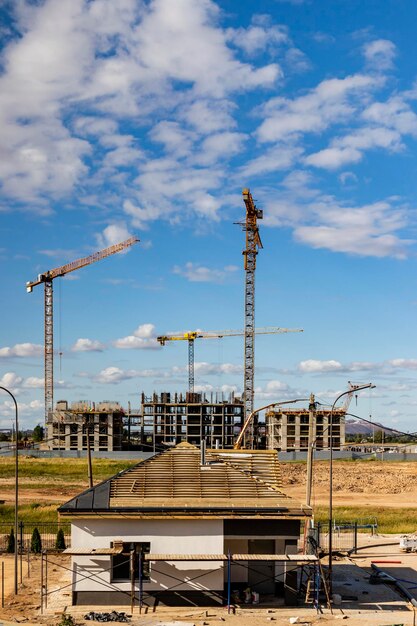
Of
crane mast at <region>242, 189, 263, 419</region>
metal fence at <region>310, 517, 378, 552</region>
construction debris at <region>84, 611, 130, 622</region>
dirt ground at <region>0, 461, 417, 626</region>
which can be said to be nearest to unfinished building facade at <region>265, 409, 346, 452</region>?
crane mast at <region>242, 189, 263, 419</region>

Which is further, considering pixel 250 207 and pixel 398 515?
pixel 250 207

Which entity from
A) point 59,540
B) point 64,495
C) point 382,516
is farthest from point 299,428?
point 59,540

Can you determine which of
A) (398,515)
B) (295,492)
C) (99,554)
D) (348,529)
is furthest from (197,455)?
(295,492)

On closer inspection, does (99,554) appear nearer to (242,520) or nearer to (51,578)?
(242,520)

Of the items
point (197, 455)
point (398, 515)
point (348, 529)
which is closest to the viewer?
point (197, 455)

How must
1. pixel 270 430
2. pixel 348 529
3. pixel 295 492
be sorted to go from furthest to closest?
1. pixel 270 430
2. pixel 295 492
3. pixel 348 529

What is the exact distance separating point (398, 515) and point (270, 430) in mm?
95933

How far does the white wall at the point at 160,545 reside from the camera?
87.5 feet

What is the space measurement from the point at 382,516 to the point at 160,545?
36969mm

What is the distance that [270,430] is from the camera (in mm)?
155500

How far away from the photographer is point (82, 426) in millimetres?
146875

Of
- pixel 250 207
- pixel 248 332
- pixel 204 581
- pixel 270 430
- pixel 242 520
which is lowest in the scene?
pixel 270 430

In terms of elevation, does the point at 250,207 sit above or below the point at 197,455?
above

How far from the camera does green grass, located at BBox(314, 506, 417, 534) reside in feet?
168
